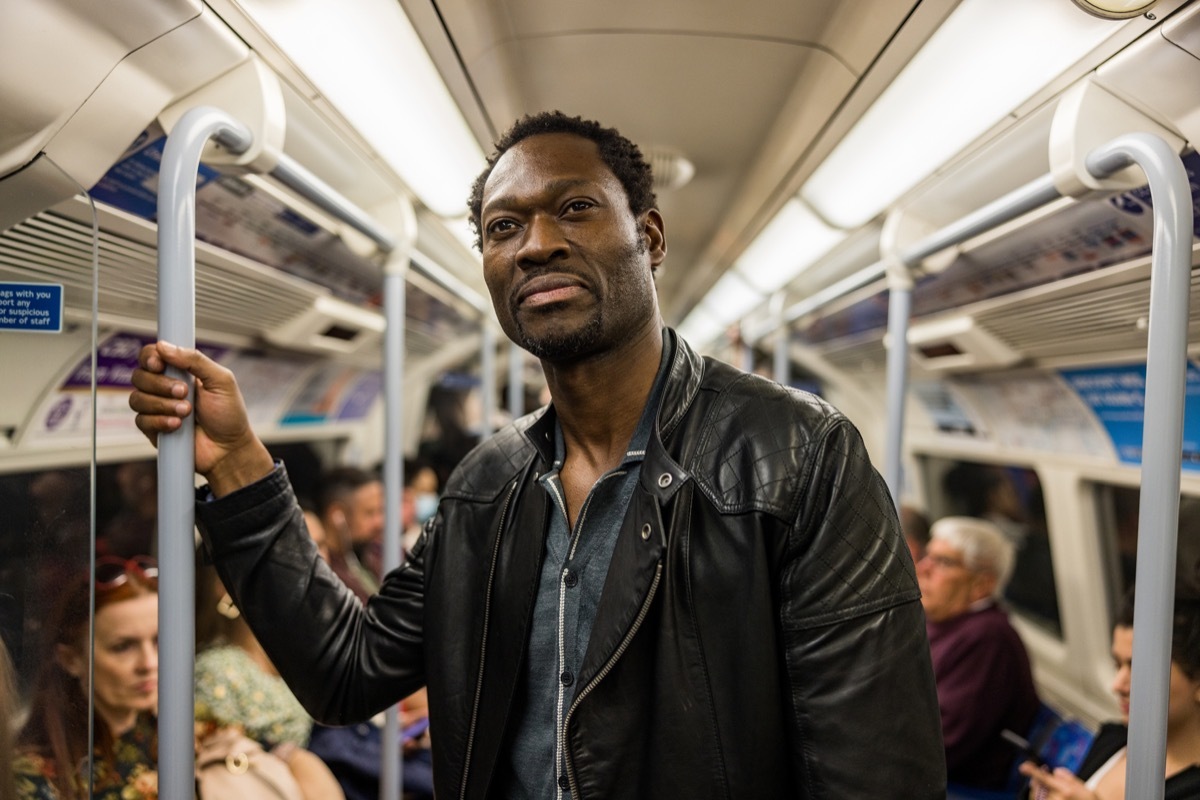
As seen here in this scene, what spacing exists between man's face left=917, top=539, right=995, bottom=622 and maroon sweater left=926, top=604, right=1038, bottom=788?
183mm

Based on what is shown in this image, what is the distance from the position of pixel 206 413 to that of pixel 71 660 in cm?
45

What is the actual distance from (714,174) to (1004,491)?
9.77 ft

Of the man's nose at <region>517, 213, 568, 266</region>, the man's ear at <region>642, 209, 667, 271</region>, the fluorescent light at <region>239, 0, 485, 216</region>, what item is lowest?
the man's nose at <region>517, 213, 568, 266</region>

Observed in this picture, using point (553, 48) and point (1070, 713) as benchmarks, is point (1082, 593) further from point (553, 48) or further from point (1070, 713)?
point (553, 48)

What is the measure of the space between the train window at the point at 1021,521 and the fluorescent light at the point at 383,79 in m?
3.84

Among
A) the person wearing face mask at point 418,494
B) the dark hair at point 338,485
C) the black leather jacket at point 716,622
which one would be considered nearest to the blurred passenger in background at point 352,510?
the dark hair at point 338,485

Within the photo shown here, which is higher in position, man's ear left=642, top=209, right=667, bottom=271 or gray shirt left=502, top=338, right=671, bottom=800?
man's ear left=642, top=209, right=667, bottom=271

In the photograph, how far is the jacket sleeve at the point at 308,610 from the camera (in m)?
1.46

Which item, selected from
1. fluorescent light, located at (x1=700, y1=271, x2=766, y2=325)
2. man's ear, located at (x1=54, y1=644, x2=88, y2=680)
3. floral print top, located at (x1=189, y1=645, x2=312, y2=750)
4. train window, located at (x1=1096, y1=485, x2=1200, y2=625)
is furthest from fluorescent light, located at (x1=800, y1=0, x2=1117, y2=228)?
floral print top, located at (x1=189, y1=645, x2=312, y2=750)

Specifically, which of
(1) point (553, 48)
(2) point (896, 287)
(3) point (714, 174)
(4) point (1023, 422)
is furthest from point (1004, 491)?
(1) point (553, 48)

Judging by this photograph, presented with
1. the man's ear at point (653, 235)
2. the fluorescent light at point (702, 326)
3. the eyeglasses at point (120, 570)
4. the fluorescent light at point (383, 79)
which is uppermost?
the fluorescent light at point (702, 326)

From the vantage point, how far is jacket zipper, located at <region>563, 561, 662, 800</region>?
1237 mm

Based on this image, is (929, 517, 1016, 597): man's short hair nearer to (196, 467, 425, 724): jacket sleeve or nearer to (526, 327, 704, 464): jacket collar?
(526, 327, 704, 464): jacket collar

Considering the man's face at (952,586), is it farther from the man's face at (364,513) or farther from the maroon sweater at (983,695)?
the man's face at (364,513)
